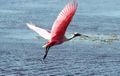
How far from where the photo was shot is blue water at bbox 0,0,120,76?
2417 centimetres

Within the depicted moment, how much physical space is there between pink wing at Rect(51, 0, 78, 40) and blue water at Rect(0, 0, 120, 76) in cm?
1564

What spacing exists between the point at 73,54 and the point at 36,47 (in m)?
2.65

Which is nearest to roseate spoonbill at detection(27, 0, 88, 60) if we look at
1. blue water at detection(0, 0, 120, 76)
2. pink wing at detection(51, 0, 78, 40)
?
pink wing at detection(51, 0, 78, 40)

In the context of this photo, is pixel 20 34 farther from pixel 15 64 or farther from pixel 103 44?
pixel 15 64

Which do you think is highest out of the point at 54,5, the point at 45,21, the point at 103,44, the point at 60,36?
the point at 60,36

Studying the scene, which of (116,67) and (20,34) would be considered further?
(20,34)

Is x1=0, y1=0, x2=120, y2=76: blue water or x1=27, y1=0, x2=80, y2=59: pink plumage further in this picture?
x1=0, y1=0, x2=120, y2=76: blue water

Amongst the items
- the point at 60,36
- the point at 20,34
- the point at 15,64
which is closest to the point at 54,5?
the point at 20,34

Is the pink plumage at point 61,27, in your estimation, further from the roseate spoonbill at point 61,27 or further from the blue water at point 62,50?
the blue water at point 62,50

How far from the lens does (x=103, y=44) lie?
101 ft

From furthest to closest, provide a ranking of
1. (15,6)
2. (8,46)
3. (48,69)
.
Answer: (15,6) < (8,46) < (48,69)

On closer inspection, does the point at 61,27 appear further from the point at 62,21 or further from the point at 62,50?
the point at 62,50

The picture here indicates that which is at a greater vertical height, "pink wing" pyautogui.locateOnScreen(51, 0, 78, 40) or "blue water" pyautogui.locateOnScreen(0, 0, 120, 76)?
"pink wing" pyautogui.locateOnScreen(51, 0, 78, 40)

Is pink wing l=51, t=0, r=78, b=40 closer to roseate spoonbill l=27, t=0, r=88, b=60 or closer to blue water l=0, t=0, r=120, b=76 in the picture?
roseate spoonbill l=27, t=0, r=88, b=60
